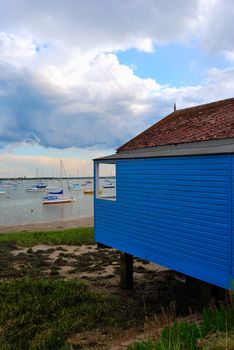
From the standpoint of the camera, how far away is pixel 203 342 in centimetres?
575

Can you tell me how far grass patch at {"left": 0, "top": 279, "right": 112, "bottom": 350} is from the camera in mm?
9508

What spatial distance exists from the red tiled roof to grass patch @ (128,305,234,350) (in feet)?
14.6

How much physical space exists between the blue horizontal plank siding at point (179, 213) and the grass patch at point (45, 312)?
2020mm

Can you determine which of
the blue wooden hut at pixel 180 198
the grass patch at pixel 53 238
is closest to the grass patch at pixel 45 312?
the blue wooden hut at pixel 180 198

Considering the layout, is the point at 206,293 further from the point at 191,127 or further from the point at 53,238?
the point at 53,238

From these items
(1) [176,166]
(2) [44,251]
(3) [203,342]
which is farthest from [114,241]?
(2) [44,251]

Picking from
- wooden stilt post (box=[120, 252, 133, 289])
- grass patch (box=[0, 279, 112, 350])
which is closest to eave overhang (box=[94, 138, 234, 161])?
wooden stilt post (box=[120, 252, 133, 289])

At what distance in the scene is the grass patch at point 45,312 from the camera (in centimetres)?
951

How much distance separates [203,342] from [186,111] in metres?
10.4

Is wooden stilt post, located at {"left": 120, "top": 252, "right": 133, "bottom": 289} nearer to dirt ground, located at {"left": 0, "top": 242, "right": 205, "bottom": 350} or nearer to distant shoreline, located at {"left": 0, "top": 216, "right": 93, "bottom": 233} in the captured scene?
dirt ground, located at {"left": 0, "top": 242, "right": 205, "bottom": 350}

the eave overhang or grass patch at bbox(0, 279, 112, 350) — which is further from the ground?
the eave overhang

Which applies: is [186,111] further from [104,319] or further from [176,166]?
[104,319]

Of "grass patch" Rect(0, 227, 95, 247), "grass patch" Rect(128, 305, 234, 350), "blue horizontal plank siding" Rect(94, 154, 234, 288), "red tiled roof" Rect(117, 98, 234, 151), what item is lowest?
"grass patch" Rect(0, 227, 95, 247)

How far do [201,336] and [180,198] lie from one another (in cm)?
412
